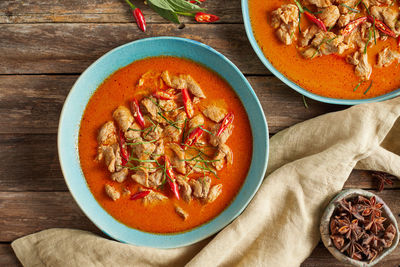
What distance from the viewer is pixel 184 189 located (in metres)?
2.71

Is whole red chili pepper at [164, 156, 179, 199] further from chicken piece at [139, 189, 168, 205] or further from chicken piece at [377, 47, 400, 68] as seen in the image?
chicken piece at [377, 47, 400, 68]

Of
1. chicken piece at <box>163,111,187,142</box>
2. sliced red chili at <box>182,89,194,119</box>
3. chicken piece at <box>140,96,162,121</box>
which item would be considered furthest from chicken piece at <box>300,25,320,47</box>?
chicken piece at <box>140,96,162,121</box>

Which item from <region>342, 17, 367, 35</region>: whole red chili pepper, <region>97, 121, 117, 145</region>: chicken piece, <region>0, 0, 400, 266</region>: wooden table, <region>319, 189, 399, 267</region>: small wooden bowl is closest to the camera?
<region>319, 189, 399, 267</region>: small wooden bowl

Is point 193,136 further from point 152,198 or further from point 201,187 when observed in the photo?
point 152,198

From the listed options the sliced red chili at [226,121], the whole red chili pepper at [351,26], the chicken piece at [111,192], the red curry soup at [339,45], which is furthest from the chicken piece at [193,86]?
the whole red chili pepper at [351,26]

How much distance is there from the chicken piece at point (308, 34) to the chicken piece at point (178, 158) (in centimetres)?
136

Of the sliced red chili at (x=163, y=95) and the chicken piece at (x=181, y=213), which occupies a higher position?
the sliced red chili at (x=163, y=95)

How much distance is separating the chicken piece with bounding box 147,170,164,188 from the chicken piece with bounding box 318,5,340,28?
1.86m

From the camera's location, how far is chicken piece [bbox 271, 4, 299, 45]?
8.97 feet

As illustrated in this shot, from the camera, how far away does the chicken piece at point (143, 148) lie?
2721 millimetres

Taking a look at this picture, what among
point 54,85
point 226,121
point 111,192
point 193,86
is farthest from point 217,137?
point 54,85

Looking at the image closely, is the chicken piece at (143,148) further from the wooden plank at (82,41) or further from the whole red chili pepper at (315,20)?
the whole red chili pepper at (315,20)

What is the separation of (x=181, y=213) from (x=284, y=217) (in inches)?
33.6

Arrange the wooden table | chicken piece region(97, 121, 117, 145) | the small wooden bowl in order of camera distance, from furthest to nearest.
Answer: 1. the wooden table
2. chicken piece region(97, 121, 117, 145)
3. the small wooden bowl
